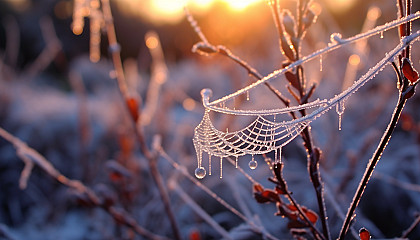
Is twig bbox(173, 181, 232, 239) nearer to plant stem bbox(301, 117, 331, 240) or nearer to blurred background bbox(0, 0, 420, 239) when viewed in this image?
blurred background bbox(0, 0, 420, 239)

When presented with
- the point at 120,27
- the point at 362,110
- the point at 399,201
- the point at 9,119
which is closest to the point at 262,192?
the point at 399,201

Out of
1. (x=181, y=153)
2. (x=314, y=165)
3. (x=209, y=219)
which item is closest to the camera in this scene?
(x=314, y=165)

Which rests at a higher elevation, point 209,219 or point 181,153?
point 181,153

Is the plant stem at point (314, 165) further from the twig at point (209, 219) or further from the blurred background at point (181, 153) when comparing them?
the twig at point (209, 219)

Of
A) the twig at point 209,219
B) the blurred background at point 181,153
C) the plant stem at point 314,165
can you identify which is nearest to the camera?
the plant stem at point 314,165

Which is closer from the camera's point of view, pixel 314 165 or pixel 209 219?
pixel 314 165

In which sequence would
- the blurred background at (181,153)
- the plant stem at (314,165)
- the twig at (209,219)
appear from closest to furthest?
the plant stem at (314,165) → the twig at (209,219) → the blurred background at (181,153)

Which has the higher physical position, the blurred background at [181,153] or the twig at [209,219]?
the blurred background at [181,153]

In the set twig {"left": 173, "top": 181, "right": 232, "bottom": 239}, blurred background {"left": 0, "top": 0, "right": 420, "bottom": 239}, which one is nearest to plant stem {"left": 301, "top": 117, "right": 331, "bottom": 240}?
blurred background {"left": 0, "top": 0, "right": 420, "bottom": 239}

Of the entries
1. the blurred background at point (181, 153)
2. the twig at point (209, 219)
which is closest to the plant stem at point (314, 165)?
the blurred background at point (181, 153)

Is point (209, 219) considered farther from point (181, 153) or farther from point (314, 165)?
point (181, 153)

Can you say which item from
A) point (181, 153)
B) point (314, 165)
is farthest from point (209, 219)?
point (181, 153)

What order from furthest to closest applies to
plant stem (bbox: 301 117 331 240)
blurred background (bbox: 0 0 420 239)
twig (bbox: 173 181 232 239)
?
blurred background (bbox: 0 0 420 239) < twig (bbox: 173 181 232 239) < plant stem (bbox: 301 117 331 240)
